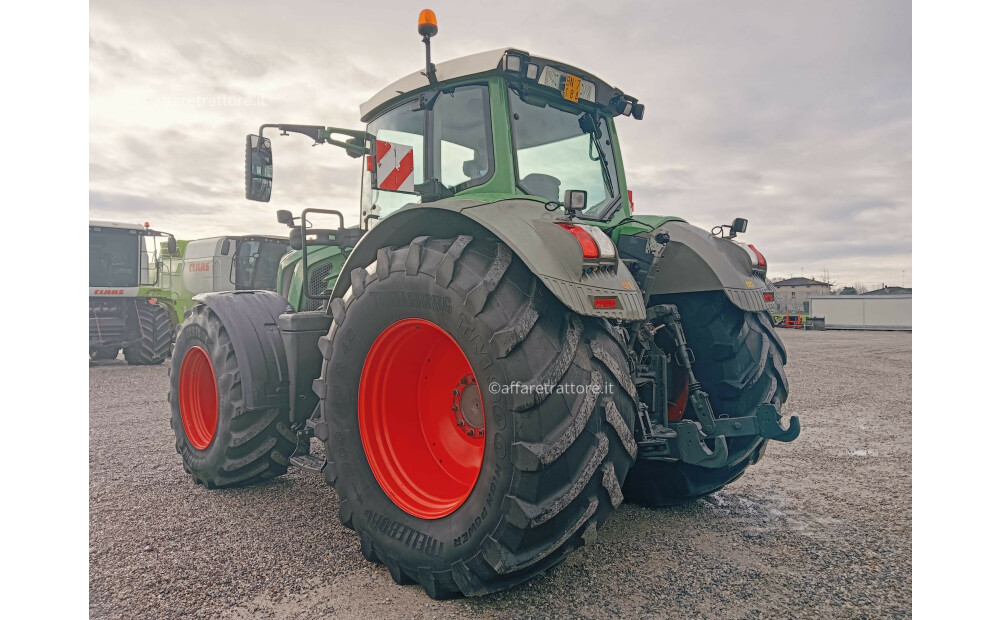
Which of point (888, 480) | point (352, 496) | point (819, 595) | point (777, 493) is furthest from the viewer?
point (888, 480)

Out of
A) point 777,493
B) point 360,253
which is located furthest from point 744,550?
point 360,253

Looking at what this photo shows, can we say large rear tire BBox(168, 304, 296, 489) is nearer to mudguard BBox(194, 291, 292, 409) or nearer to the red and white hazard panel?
mudguard BBox(194, 291, 292, 409)

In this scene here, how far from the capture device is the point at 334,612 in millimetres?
2332

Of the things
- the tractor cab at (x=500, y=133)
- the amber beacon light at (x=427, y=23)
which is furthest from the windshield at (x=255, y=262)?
the amber beacon light at (x=427, y=23)

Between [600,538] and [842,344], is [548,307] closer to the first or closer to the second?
[600,538]

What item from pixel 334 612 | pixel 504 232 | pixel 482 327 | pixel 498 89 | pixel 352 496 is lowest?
pixel 334 612

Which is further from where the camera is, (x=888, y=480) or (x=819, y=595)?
(x=888, y=480)

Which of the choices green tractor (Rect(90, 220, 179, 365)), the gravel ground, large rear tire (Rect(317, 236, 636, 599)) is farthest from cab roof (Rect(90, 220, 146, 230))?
large rear tire (Rect(317, 236, 636, 599))

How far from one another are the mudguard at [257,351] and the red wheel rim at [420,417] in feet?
3.55

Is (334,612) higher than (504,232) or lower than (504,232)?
lower

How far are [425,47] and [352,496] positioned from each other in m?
2.15

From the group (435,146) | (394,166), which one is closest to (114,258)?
(394,166)

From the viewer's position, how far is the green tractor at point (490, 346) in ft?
7.23

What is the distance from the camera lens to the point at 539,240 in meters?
2.36
